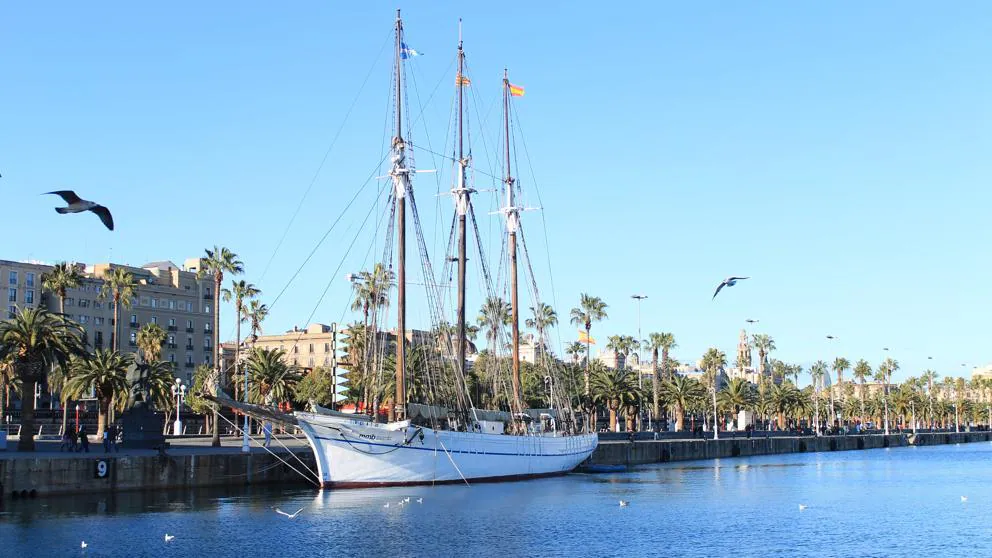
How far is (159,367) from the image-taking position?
87438 mm

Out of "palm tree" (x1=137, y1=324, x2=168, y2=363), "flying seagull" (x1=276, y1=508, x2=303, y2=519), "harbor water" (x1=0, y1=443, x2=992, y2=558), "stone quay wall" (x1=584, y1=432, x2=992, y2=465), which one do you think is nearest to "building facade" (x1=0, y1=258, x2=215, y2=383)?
"palm tree" (x1=137, y1=324, x2=168, y2=363)

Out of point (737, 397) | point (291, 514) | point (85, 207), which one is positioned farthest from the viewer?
point (737, 397)

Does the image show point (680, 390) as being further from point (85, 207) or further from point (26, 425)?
point (85, 207)

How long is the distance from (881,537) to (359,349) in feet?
303

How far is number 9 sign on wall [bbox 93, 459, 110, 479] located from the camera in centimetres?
5781

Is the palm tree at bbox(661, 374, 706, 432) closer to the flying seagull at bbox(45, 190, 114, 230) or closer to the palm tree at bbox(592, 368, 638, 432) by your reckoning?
the palm tree at bbox(592, 368, 638, 432)

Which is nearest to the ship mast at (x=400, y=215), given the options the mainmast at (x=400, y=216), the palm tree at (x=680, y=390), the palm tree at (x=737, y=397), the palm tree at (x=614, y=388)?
the mainmast at (x=400, y=216)

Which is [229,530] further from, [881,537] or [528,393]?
[528,393]

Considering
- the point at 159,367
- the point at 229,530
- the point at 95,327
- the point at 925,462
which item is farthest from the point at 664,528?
the point at 95,327

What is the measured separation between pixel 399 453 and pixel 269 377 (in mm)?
36160

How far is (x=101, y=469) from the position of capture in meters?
58.0

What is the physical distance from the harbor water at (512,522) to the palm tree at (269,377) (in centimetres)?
3135

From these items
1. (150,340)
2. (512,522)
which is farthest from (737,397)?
(512,522)

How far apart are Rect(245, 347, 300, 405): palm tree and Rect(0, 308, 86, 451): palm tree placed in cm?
3244
